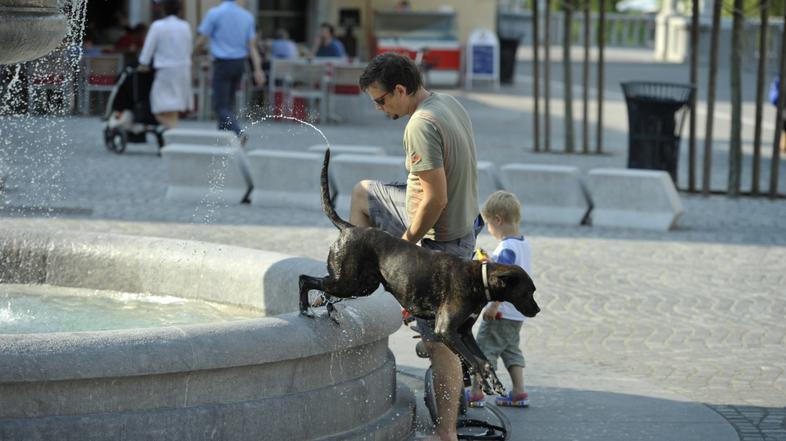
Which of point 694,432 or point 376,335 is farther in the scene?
point 694,432

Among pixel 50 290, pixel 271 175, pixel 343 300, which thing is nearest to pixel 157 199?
pixel 271 175

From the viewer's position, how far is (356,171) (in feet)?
43.1

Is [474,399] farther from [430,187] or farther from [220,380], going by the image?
[220,380]

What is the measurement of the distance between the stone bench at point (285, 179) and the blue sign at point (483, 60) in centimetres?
1766

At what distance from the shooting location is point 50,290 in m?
7.76

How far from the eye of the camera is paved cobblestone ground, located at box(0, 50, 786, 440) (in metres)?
7.78

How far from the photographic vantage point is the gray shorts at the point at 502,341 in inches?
271

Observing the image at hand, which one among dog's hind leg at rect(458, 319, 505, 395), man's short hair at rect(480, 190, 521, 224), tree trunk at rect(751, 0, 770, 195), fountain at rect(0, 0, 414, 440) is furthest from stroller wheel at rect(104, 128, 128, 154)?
dog's hind leg at rect(458, 319, 505, 395)

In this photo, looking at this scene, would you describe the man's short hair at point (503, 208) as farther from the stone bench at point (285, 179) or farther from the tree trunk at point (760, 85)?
the tree trunk at point (760, 85)

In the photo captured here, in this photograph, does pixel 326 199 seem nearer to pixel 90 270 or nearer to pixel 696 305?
pixel 90 270

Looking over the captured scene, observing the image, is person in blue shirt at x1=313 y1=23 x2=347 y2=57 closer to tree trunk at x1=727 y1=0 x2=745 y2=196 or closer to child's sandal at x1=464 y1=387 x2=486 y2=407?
tree trunk at x1=727 y1=0 x2=745 y2=196

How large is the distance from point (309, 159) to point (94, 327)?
651 cm

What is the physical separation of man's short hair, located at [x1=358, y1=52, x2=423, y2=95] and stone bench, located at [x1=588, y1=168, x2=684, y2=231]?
22.9 ft

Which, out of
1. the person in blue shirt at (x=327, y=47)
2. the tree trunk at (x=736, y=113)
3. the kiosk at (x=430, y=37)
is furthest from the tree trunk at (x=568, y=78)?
the kiosk at (x=430, y=37)
